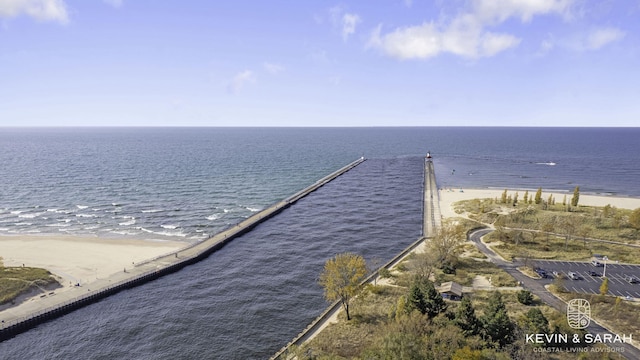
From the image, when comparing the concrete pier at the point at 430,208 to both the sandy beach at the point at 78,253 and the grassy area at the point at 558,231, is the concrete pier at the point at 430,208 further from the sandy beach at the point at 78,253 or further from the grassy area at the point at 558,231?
the sandy beach at the point at 78,253

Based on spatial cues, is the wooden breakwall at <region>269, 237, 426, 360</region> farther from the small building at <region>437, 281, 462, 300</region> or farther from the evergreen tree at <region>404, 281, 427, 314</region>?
the small building at <region>437, 281, 462, 300</region>

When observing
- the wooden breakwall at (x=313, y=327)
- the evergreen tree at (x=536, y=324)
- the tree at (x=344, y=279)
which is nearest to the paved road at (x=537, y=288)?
the evergreen tree at (x=536, y=324)

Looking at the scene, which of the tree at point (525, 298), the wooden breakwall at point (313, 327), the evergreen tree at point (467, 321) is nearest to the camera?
the evergreen tree at point (467, 321)

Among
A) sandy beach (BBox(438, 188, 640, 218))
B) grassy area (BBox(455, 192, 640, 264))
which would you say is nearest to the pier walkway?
sandy beach (BBox(438, 188, 640, 218))

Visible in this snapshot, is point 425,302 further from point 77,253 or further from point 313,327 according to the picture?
point 77,253

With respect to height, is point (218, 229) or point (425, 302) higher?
point (425, 302)

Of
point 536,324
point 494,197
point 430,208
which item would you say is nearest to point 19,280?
point 536,324
